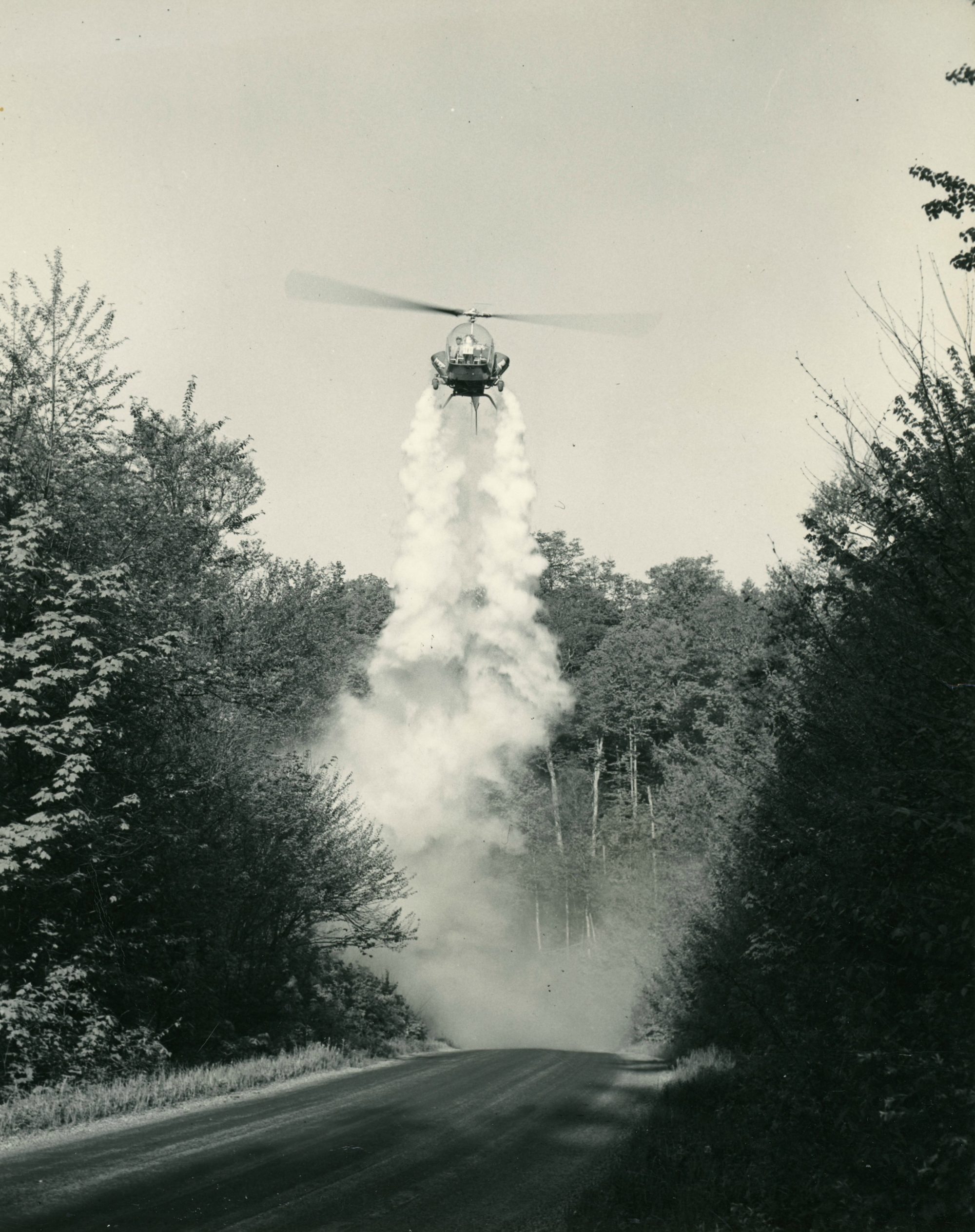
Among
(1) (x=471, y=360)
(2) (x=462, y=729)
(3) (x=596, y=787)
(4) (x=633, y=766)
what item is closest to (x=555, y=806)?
(3) (x=596, y=787)

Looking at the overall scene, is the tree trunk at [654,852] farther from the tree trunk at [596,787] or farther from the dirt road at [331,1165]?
the dirt road at [331,1165]

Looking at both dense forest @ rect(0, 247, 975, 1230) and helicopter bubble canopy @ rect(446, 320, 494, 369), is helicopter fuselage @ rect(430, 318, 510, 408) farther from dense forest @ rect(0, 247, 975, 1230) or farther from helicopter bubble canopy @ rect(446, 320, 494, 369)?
dense forest @ rect(0, 247, 975, 1230)

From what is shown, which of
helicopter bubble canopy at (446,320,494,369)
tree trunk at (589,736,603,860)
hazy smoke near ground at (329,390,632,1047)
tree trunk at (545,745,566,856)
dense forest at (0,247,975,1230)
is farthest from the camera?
tree trunk at (589,736,603,860)

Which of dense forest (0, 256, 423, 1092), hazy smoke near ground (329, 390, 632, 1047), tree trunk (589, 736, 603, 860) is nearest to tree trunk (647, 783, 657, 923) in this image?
tree trunk (589, 736, 603, 860)

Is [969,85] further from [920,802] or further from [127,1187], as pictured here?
[127,1187]

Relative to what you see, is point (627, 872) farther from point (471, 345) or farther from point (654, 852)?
point (471, 345)
